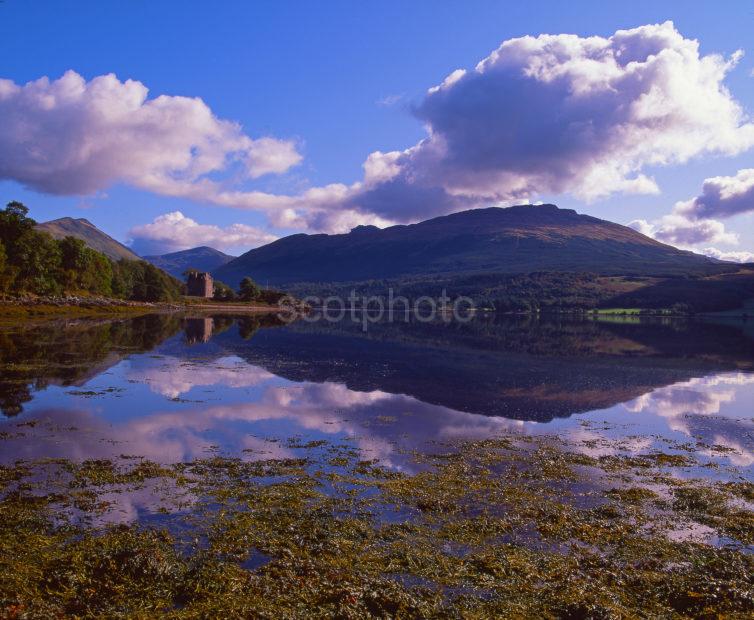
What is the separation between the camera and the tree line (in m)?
113

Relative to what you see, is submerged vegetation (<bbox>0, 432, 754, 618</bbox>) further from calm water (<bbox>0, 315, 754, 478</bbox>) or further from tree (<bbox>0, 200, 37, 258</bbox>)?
tree (<bbox>0, 200, 37, 258</bbox>)

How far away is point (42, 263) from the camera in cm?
12138

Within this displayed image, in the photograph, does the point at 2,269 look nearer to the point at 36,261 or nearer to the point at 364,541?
the point at 36,261

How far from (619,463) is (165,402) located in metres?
27.6

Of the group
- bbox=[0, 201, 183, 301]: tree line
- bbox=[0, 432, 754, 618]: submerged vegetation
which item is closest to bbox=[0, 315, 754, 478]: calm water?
bbox=[0, 432, 754, 618]: submerged vegetation

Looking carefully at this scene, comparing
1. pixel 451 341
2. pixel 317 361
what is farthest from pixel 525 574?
pixel 451 341

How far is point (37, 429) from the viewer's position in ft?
83.8

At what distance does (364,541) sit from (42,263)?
134 meters

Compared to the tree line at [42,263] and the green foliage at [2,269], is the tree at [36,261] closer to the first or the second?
the tree line at [42,263]

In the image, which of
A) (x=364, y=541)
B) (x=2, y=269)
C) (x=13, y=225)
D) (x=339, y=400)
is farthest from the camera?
(x=13, y=225)

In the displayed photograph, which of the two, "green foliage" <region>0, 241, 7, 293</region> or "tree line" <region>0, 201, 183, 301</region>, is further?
"tree line" <region>0, 201, 183, 301</region>

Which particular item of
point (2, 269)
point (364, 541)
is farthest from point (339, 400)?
point (2, 269)

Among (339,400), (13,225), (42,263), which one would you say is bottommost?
(339,400)

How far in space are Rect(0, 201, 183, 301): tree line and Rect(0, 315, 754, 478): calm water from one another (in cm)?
5503
